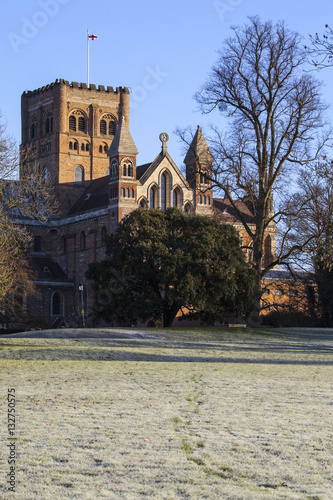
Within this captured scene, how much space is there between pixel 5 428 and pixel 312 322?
50.2 metres

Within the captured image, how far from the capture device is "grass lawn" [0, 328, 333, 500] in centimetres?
978

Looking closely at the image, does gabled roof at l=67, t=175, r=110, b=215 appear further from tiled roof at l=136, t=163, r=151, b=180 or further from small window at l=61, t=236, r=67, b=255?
tiled roof at l=136, t=163, r=151, b=180

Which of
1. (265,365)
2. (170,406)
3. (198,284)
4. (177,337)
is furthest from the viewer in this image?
(198,284)

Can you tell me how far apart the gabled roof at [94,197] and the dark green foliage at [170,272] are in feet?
89.7

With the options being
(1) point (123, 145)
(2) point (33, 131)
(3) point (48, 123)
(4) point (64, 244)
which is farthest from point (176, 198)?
(2) point (33, 131)

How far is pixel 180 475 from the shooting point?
10.2 meters

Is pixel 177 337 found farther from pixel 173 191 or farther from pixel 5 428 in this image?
pixel 173 191

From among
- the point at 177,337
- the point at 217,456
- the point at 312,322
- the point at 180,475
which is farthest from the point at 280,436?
the point at 312,322

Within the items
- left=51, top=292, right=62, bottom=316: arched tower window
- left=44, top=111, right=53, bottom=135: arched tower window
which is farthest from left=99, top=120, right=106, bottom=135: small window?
left=51, top=292, right=62, bottom=316: arched tower window

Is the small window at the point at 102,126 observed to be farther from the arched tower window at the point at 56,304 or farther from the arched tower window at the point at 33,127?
the arched tower window at the point at 56,304

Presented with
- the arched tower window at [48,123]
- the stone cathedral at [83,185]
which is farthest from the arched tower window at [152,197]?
the arched tower window at [48,123]

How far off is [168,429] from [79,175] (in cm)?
8110

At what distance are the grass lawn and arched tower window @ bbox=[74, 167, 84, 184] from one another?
217 feet

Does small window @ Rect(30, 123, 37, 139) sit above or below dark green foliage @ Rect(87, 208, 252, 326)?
above
